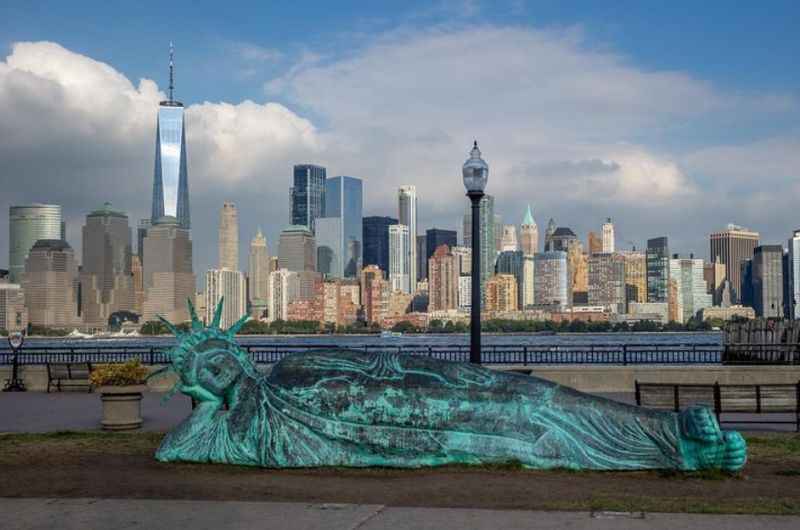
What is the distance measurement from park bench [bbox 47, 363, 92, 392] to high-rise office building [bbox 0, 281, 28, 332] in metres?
171

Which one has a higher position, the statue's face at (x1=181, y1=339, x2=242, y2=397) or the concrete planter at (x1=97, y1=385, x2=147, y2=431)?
the statue's face at (x1=181, y1=339, x2=242, y2=397)

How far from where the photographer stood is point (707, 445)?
9867 millimetres

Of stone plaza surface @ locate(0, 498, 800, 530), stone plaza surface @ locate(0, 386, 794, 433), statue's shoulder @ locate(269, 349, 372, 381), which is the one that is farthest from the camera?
stone plaza surface @ locate(0, 386, 794, 433)

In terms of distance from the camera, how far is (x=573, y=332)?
558 ft

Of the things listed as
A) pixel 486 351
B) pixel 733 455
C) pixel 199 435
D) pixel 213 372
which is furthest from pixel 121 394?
pixel 486 351

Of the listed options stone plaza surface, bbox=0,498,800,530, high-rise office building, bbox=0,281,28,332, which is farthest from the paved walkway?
high-rise office building, bbox=0,281,28,332

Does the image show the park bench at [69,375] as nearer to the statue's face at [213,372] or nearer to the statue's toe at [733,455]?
the statue's face at [213,372]

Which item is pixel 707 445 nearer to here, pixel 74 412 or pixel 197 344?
pixel 197 344

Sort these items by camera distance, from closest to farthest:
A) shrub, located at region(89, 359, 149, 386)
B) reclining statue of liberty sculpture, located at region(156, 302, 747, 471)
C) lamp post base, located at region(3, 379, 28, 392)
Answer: reclining statue of liberty sculpture, located at region(156, 302, 747, 471) → shrub, located at region(89, 359, 149, 386) → lamp post base, located at region(3, 379, 28, 392)

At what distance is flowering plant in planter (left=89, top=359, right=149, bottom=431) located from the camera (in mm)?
15211

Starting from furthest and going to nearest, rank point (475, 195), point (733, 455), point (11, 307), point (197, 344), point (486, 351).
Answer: point (11, 307)
point (486, 351)
point (475, 195)
point (197, 344)
point (733, 455)

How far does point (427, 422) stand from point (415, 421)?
0.42 ft

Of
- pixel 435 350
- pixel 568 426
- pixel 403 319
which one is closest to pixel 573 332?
pixel 403 319

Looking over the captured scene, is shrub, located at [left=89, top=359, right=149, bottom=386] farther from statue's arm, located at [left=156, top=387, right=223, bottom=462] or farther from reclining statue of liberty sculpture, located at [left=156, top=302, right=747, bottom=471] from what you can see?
reclining statue of liberty sculpture, located at [left=156, top=302, right=747, bottom=471]
